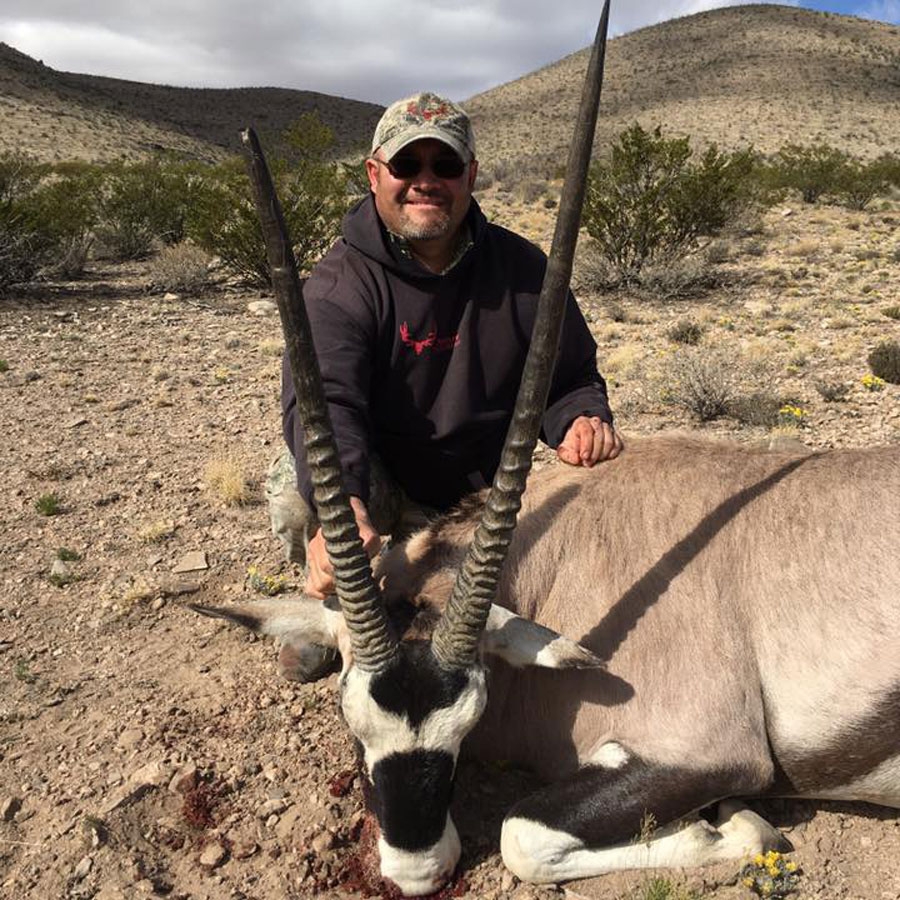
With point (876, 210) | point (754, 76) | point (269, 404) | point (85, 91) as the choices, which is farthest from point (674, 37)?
point (269, 404)

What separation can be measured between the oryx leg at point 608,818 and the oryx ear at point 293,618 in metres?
1.13

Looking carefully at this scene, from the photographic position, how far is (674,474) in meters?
4.05

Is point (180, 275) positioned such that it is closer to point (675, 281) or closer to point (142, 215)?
point (142, 215)

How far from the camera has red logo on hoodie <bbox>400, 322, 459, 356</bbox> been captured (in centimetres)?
461

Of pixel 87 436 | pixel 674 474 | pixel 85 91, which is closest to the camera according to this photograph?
pixel 674 474

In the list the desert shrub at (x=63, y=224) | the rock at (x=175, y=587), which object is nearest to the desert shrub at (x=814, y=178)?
the desert shrub at (x=63, y=224)

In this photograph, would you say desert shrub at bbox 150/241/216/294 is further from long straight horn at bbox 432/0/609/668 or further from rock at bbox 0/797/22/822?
long straight horn at bbox 432/0/609/668

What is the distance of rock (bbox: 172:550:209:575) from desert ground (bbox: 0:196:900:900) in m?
0.02

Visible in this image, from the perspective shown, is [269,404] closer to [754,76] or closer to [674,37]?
[754,76]

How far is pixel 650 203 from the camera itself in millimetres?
16938

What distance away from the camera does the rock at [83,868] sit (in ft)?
11.4

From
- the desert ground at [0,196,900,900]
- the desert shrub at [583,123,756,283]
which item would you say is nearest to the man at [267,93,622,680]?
the desert ground at [0,196,900,900]

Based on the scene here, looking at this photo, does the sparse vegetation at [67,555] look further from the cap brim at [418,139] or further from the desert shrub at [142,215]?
the desert shrub at [142,215]

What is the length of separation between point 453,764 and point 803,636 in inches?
63.3
